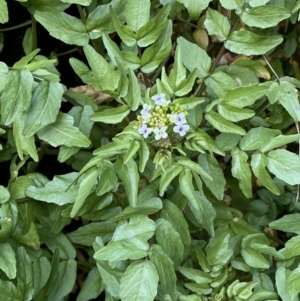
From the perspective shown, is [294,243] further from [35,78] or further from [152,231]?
[35,78]

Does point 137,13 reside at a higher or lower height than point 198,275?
higher

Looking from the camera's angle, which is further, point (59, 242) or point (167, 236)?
point (59, 242)

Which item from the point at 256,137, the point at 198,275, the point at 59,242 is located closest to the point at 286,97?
the point at 256,137

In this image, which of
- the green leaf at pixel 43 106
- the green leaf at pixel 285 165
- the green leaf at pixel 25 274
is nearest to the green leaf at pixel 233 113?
the green leaf at pixel 285 165

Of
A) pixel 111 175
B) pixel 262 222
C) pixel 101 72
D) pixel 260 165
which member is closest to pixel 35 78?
pixel 101 72

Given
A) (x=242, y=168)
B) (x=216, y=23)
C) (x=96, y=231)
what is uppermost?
(x=216, y=23)

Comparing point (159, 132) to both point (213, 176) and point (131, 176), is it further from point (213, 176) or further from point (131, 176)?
point (213, 176)
